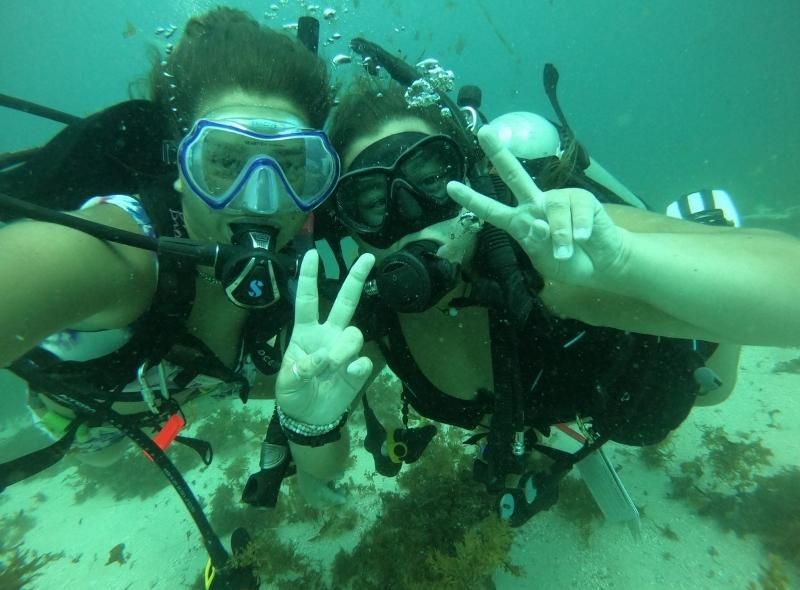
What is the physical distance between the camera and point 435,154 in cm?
270

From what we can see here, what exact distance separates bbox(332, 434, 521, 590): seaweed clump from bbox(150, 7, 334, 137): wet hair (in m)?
4.10

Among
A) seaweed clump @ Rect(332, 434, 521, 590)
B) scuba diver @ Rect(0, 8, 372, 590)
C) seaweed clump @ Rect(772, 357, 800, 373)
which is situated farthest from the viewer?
seaweed clump @ Rect(772, 357, 800, 373)

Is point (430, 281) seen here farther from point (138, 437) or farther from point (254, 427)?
point (254, 427)

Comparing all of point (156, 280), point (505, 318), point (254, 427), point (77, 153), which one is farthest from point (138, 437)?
point (254, 427)

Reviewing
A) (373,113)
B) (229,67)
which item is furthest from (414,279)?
(229,67)

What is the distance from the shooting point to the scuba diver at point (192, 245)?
2.00 metres

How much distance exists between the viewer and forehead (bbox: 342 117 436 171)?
277cm

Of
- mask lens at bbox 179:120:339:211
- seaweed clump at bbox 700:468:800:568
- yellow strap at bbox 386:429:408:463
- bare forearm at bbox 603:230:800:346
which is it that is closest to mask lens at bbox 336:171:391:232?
mask lens at bbox 179:120:339:211

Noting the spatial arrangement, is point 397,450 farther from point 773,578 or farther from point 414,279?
point 773,578

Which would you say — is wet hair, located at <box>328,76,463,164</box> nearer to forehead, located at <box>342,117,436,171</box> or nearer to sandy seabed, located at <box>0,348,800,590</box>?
forehead, located at <box>342,117,436,171</box>

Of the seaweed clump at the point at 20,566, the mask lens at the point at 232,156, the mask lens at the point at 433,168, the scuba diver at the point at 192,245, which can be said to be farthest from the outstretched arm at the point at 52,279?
the seaweed clump at the point at 20,566

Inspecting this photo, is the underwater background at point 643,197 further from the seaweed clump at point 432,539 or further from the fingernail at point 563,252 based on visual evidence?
the fingernail at point 563,252

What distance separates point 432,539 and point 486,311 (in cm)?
285

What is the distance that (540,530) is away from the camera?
15.3 feet
